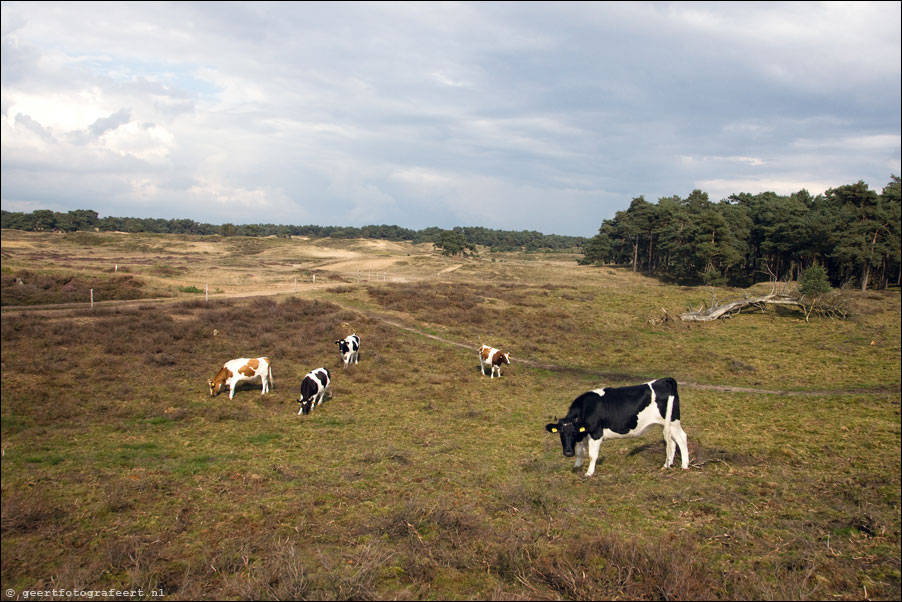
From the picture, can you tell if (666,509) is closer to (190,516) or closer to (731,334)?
(190,516)

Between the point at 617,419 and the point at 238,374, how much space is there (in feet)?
44.1

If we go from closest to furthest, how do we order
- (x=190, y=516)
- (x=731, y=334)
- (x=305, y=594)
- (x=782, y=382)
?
(x=305, y=594), (x=190, y=516), (x=782, y=382), (x=731, y=334)

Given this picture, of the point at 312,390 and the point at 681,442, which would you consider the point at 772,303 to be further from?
the point at 312,390

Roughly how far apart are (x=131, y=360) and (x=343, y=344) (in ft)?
28.3

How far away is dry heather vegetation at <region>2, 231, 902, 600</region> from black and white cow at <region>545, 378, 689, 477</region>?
0.64 meters

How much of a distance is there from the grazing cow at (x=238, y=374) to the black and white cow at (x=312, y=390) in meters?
2.17

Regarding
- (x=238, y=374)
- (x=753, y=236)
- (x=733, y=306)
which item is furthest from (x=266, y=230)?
(x=238, y=374)

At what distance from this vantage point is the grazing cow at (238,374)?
1764cm

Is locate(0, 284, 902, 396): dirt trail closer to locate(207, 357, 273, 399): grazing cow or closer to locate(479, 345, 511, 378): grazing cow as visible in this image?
locate(479, 345, 511, 378): grazing cow

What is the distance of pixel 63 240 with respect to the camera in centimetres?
6619

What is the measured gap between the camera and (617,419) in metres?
11.3

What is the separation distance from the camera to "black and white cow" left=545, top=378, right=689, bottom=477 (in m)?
11.3

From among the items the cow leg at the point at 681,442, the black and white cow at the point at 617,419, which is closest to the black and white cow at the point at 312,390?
the black and white cow at the point at 617,419

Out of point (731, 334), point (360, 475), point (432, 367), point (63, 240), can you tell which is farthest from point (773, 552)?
point (63, 240)
